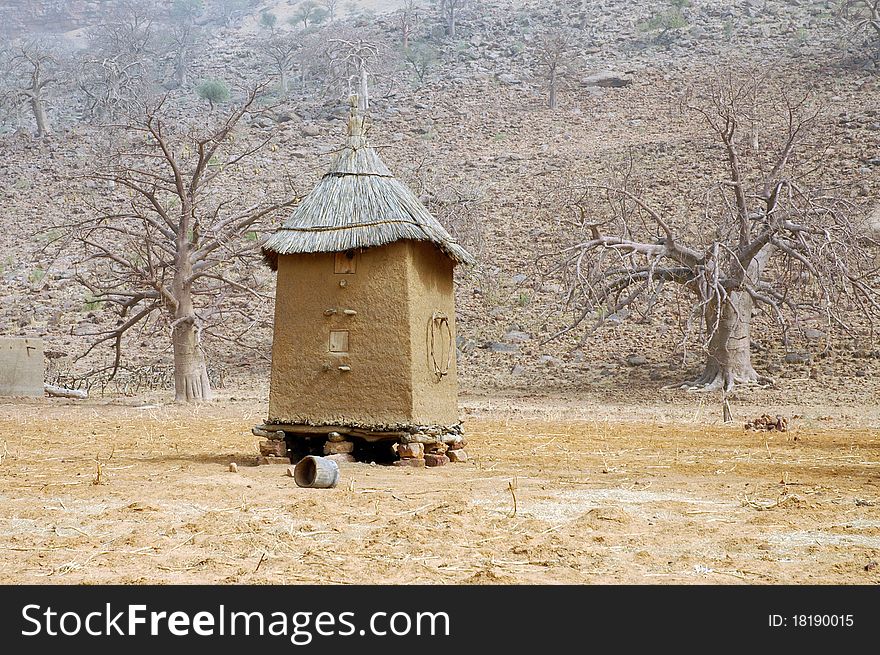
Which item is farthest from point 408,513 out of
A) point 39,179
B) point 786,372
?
point 39,179

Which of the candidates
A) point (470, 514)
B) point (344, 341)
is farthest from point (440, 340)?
point (470, 514)

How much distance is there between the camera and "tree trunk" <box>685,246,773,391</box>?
19375 millimetres

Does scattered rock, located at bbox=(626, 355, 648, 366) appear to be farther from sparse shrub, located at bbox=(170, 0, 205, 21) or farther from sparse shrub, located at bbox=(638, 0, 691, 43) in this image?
sparse shrub, located at bbox=(170, 0, 205, 21)

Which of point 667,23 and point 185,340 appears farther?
point 667,23

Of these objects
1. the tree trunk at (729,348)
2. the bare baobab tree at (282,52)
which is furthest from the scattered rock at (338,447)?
the bare baobab tree at (282,52)

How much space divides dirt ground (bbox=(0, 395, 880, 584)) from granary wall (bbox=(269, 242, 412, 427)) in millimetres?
632

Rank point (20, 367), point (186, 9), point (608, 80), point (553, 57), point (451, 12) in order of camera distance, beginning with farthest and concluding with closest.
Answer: point (186, 9) → point (451, 12) → point (553, 57) → point (608, 80) → point (20, 367)

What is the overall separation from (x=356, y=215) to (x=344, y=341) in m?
1.23

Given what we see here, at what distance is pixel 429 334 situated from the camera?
10.3m

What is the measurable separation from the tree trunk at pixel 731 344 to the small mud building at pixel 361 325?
32.9ft

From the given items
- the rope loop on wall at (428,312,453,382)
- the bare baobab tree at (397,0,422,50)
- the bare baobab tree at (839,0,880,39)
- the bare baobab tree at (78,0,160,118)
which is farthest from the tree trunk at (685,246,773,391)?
the bare baobab tree at (397,0,422,50)

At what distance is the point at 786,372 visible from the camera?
2080cm

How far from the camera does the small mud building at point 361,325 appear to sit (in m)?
10.0

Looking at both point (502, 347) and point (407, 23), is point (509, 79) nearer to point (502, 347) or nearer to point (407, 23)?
point (407, 23)
